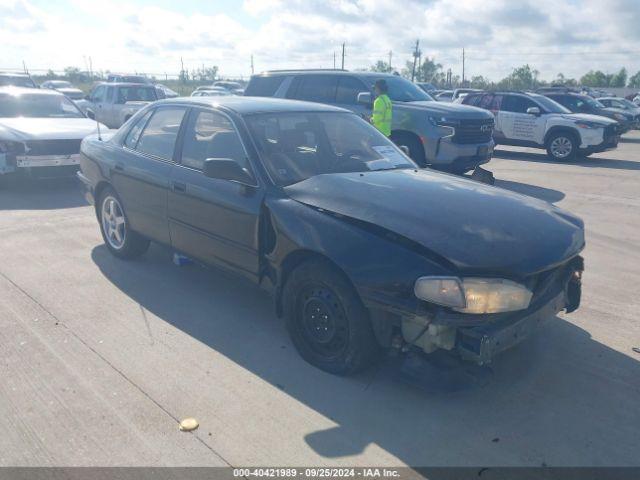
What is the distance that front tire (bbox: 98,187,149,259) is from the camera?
553cm

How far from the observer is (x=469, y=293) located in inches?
118

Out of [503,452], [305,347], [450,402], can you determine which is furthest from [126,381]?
[503,452]

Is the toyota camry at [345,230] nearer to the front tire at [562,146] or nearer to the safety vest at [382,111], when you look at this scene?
the safety vest at [382,111]

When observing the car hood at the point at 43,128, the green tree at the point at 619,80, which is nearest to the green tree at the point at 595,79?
the green tree at the point at 619,80

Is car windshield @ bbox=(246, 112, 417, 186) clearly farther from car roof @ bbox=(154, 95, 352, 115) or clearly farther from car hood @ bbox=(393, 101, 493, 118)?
car hood @ bbox=(393, 101, 493, 118)

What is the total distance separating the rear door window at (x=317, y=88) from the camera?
10.9 metres

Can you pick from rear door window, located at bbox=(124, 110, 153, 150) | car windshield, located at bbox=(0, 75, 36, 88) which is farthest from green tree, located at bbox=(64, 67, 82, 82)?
rear door window, located at bbox=(124, 110, 153, 150)

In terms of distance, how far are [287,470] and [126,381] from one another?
4.33 ft

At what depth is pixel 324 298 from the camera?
138 inches

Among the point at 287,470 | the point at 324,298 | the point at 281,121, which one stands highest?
the point at 281,121

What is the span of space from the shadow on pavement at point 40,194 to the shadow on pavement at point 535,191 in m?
7.24

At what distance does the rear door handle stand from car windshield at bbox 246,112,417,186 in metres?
0.77

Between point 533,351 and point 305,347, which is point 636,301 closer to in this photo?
point 533,351

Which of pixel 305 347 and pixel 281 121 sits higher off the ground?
pixel 281 121
